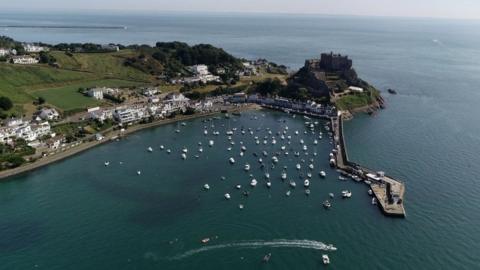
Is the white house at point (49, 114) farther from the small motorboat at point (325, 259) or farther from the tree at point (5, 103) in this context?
the small motorboat at point (325, 259)

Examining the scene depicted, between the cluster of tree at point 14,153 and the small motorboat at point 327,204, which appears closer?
the small motorboat at point 327,204

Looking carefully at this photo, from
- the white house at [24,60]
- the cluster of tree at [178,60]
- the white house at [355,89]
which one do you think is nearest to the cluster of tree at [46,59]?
the white house at [24,60]

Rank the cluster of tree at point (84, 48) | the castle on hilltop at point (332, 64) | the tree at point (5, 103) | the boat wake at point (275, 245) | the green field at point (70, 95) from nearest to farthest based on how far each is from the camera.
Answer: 1. the boat wake at point (275, 245)
2. the tree at point (5, 103)
3. the green field at point (70, 95)
4. the castle on hilltop at point (332, 64)
5. the cluster of tree at point (84, 48)

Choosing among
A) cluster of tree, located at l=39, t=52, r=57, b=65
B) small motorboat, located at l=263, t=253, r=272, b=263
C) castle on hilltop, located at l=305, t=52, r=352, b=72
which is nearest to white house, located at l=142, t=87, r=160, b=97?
cluster of tree, located at l=39, t=52, r=57, b=65

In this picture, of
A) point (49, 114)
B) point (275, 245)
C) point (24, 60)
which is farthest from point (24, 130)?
point (24, 60)

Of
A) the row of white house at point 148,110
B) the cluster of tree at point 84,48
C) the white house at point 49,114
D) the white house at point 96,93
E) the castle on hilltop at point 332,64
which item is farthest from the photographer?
the cluster of tree at point 84,48

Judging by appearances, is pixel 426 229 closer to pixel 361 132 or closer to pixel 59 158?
pixel 361 132
